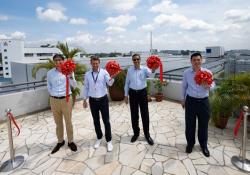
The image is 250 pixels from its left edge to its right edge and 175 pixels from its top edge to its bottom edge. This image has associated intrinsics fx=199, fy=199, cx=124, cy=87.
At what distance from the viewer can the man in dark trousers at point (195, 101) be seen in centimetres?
295

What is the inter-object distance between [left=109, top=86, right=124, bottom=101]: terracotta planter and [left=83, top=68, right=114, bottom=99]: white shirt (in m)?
3.44

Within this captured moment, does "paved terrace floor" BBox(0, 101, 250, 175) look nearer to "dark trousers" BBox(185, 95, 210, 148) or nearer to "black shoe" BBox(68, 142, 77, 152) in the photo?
"black shoe" BBox(68, 142, 77, 152)

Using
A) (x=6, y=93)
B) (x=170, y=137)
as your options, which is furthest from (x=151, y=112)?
(x=6, y=93)

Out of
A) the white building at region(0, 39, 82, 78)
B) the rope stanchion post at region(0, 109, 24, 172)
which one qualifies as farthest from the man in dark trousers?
the white building at region(0, 39, 82, 78)

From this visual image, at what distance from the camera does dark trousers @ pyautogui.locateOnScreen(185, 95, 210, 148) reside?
3021mm

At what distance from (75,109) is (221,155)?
13.7ft

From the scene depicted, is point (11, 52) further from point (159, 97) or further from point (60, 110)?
point (60, 110)

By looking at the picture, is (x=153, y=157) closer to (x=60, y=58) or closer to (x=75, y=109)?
(x=60, y=58)

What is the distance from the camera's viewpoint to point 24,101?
549 centimetres

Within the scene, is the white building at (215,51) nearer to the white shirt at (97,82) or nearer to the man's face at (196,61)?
the man's face at (196,61)

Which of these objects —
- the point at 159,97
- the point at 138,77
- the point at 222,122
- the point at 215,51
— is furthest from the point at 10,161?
the point at 215,51

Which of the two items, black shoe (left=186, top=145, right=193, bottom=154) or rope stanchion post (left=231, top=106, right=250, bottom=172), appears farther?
black shoe (left=186, top=145, right=193, bottom=154)

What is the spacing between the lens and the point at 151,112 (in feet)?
18.3

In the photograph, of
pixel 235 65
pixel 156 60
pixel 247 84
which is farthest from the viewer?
pixel 235 65
